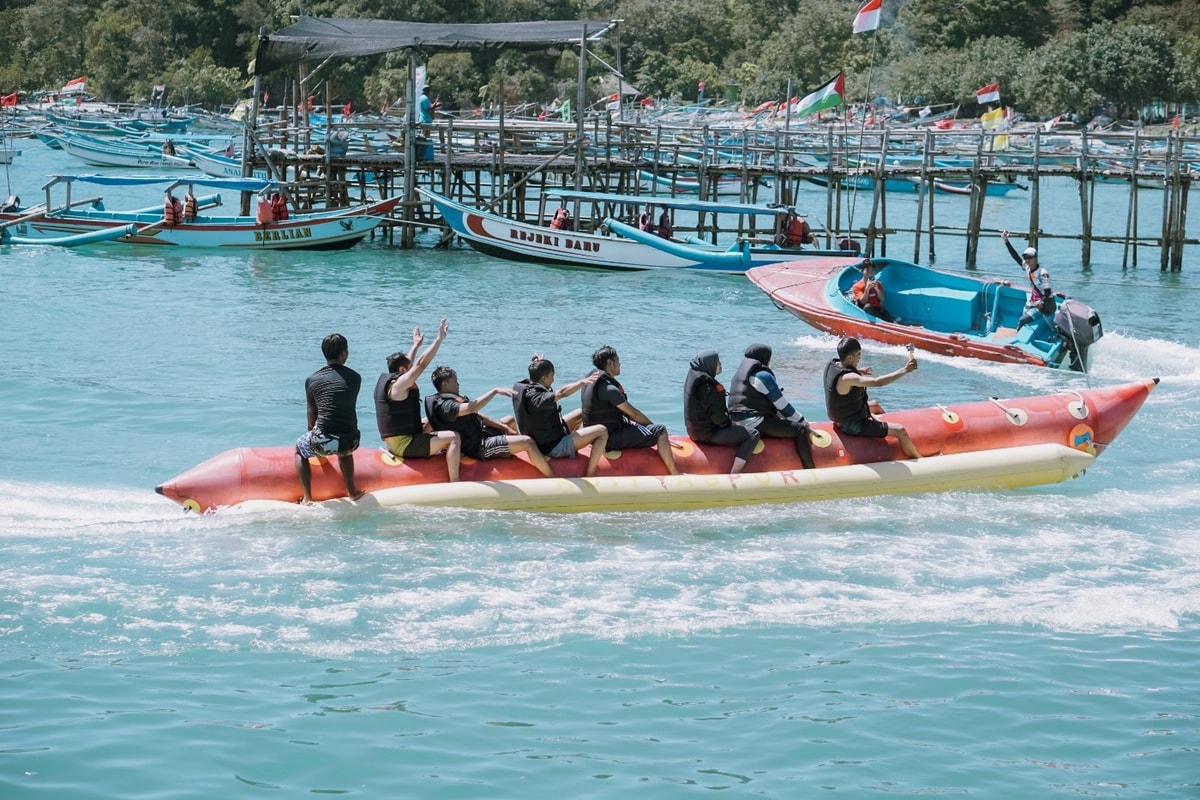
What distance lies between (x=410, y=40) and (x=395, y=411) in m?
24.3

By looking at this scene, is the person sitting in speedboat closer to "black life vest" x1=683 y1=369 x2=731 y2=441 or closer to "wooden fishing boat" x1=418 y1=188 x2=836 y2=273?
"wooden fishing boat" x1=418 y1=188 x2=836 y2=273

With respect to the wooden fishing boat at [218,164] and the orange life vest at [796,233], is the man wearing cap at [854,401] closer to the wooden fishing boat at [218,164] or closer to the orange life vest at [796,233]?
the orange life vest at [796,233]

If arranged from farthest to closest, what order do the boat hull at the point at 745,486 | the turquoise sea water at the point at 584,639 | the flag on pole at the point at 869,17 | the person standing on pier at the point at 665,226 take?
the person standing on pier at the point at 665,226 < the flag on pole at the point at 869,17 < the boat hull at the point at 745,486 < the turquoise sea water at the point at 584,639

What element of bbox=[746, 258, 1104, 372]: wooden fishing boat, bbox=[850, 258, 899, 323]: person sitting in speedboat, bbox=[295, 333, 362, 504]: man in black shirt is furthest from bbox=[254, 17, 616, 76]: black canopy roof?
bbox=[295, 333, 362, 504]: man in black shirt

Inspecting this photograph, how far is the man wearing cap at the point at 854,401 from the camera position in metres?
13.2

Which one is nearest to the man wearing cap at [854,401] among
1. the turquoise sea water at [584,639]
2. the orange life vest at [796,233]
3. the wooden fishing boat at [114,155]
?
→ the turquoise sea water at [584,639]

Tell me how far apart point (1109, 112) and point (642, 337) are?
5075cm

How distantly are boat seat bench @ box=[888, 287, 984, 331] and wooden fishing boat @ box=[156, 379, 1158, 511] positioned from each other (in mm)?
7827

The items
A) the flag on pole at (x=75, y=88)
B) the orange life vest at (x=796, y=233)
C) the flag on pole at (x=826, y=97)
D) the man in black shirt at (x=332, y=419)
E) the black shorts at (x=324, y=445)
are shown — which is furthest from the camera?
the flag on pole at (x=75, y=88)

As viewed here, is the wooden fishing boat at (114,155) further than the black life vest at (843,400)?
Yes

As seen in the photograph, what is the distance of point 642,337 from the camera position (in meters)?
23.8

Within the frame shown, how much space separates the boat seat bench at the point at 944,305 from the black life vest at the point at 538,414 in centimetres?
1142

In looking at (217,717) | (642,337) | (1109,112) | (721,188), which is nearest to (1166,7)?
(1109,112)

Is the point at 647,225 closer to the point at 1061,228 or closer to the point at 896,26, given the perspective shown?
the point at 1061,228
